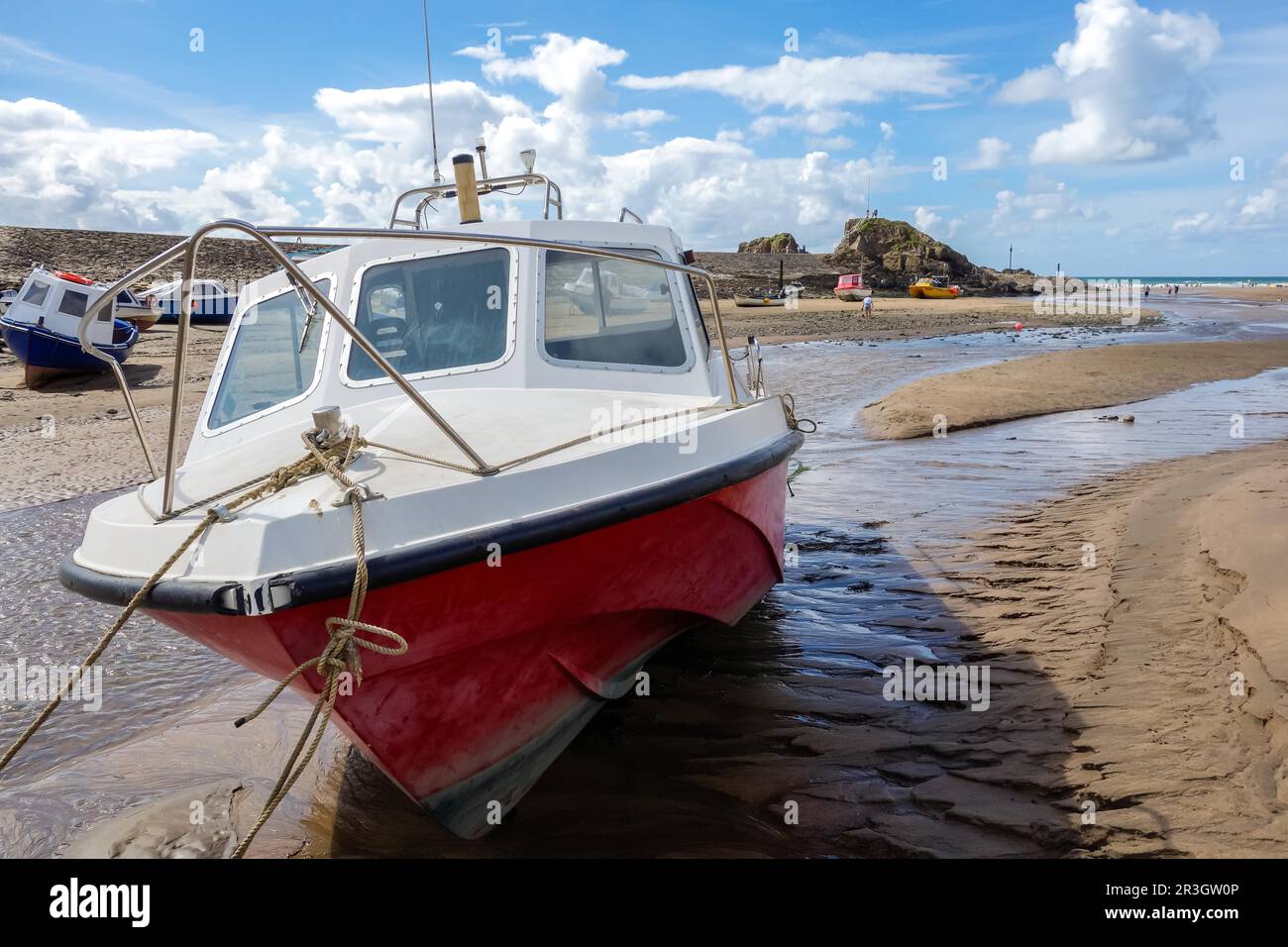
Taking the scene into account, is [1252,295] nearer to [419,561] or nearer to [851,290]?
[851,290]

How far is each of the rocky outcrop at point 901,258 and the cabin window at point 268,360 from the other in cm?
5212

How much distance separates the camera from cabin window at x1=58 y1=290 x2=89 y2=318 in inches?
661

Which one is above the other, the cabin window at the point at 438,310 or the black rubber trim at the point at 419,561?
the cabin window at the point at 438,310

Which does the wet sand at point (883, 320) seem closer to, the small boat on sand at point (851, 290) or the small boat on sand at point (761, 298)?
the small boat on sand at point (761, 298)

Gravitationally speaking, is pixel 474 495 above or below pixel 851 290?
below

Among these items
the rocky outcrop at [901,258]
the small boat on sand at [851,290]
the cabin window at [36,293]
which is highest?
the rocky outcrop at [901,258]

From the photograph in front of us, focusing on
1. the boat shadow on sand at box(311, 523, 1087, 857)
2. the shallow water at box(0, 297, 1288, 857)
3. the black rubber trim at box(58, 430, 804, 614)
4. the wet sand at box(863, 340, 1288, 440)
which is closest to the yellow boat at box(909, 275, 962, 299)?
the wet sand at box(863, 340, 1288, 440)

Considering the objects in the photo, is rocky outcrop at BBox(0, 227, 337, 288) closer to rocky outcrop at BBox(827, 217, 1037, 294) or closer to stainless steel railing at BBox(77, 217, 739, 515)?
stainless steel railing at BBox(77, 217, 739, 515)

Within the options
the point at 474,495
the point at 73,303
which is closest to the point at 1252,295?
the point at 73,303

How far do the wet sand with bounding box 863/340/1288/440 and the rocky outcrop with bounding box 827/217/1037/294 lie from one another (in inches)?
1445

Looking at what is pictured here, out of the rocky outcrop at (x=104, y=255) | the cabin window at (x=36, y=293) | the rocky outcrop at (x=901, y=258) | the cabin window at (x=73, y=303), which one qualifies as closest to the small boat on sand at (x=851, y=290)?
the rocky outcrop at (x=901, y=258)

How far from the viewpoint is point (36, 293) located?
16953mm

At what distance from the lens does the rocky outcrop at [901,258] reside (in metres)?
55.5

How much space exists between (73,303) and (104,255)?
53.1ft
